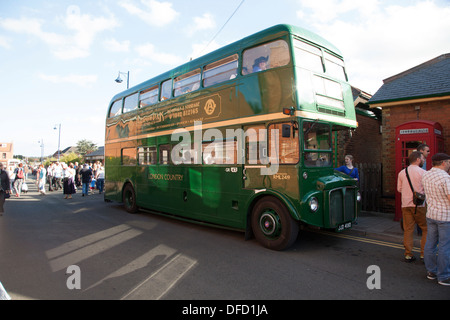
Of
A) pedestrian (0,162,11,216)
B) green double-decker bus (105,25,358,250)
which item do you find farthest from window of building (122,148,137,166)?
pedestrian (0,162,11,216)

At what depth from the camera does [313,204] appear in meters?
5.07

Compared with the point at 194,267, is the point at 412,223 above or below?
above

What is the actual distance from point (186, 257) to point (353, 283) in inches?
107

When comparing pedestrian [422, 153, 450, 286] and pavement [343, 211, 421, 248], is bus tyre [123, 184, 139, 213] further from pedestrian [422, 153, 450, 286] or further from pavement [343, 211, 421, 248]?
pedestrian [422, 153, 450, 286]

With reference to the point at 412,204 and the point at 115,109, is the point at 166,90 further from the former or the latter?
the point at 412,204

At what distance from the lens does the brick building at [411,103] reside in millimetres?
7863

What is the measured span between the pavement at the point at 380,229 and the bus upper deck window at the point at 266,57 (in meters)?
4.11

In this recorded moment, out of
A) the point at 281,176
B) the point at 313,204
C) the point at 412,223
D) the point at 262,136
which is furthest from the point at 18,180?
the point at 412,223

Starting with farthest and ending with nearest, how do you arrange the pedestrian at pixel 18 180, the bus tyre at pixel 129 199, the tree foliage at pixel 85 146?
the tree foliage at pixel 85 146 < the pedestrian at pixel 18 180 < the bus tyre at pixel 129 199

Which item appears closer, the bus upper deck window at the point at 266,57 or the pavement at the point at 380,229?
the bus upper deck window at the point at 266,57

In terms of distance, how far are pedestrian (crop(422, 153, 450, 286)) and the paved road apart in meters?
0.22

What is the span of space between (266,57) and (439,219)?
395 centimetres

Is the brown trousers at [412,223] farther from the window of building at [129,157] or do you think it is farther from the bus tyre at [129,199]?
the window of building at [129,157]

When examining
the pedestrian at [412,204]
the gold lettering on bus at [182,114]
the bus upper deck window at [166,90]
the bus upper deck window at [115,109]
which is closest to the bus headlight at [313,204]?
the pedestrian at [412,204]
